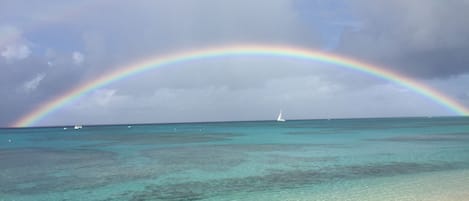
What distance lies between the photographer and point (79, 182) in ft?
83.2

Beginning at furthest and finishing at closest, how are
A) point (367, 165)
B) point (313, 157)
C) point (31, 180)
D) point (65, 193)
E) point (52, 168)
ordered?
1. point (313, 157)
2. point (52, 168)
3. point (367, 165)
4. point (31, 180)
5. point (65, 193)

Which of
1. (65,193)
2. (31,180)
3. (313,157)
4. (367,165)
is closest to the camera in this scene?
(65,193)

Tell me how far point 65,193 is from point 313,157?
21209 mm

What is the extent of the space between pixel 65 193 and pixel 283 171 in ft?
43.0

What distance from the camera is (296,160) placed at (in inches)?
1359

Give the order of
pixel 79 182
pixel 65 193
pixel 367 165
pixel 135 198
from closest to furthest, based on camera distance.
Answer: pixel 135 198 → pixel 65 193 → pixel 79 182 → pixel 367 165

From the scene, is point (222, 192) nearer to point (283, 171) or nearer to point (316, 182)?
point (316, 182)

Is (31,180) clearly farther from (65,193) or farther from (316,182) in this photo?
(316,182)

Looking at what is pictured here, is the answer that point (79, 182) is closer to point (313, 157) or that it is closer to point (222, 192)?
point (222, 192)

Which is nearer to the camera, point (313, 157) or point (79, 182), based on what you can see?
point (79, 182)

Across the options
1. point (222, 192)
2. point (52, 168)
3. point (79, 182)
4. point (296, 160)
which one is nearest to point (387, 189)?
point (222, 192)

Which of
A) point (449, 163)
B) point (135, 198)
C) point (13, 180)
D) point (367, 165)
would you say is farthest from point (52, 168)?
point (449, 163)

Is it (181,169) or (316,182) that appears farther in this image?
(181,169)

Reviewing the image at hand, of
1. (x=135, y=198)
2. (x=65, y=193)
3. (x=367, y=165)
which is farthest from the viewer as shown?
(x=367, y=165)
